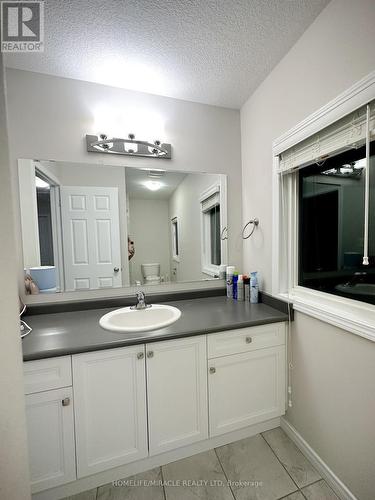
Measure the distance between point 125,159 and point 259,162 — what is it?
100cm

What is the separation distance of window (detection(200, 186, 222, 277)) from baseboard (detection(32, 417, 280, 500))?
1085 millimetres

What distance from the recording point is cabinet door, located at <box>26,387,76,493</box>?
98cm

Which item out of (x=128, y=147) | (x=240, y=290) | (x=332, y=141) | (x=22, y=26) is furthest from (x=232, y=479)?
(x=22, y=26)

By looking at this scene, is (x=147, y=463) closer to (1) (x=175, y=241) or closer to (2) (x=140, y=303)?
(2) (x=140, y=303)

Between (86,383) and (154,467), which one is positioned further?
(154,467)

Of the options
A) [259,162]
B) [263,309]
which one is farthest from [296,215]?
[263,309]

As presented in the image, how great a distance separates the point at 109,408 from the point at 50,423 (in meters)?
0.26

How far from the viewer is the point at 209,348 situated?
1.22 m

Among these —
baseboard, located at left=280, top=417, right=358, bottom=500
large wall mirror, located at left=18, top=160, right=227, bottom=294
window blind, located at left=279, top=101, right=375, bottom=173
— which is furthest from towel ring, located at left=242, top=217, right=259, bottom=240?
baseboard, located at left=280, top=417, right=358, bottom=500

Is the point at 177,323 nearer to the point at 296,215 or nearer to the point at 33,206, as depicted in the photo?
the point at 296,215

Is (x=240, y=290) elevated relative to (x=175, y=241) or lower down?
lower down

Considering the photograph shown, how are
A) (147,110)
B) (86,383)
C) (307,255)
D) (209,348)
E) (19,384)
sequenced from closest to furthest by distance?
(19,384)
(86,383)
(209,348)
(307,255)
(147,110)

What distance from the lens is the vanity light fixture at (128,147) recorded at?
4.83 feet

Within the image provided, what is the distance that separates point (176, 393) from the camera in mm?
1173
